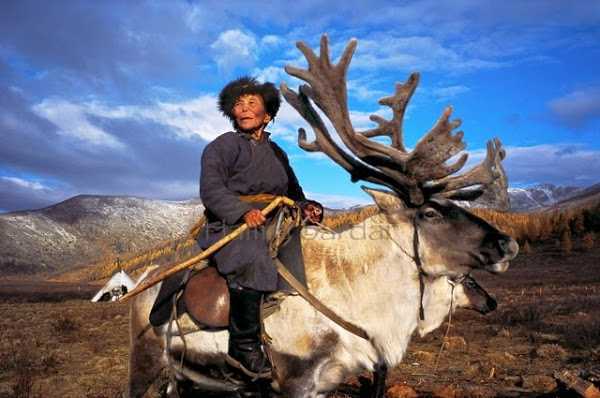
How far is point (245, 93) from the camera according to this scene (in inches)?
187

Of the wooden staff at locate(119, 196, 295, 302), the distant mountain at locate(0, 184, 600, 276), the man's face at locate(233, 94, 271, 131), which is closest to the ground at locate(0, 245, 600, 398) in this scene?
the wooden staff at locate(119, 196, 295, 302)

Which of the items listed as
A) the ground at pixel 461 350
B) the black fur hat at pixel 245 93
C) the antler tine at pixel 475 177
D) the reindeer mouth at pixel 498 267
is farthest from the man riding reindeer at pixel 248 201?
the ground at pixel 461 350

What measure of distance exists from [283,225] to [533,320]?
30.2 ft

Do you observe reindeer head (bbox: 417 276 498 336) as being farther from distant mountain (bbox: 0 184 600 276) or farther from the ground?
distant mountain (bbox: 0 184 600 276)

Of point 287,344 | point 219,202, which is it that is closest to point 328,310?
point 287,344

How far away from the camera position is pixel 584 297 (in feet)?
41.5

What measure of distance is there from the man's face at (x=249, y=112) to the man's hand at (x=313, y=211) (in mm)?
937

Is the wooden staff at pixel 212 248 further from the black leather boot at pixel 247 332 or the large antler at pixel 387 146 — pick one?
the large antler at pixel 387 146

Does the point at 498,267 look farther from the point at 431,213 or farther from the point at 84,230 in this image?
the point at 84,230

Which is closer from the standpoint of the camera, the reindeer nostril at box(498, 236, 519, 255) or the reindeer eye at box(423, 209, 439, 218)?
the reindeer nostril at box(498, 236, 519, 255)

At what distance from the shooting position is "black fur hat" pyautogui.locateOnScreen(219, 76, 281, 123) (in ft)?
15.6

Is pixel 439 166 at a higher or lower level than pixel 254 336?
higher

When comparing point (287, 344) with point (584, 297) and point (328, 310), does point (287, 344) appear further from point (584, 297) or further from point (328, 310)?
point (584, 297)

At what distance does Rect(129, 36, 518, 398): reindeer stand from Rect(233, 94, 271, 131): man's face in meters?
0.92
